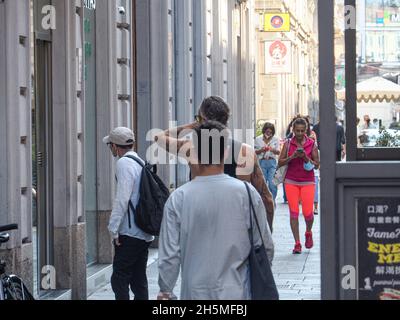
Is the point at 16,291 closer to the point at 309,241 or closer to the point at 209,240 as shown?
the point at 209,240

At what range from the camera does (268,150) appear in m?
22.1

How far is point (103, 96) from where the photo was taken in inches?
539

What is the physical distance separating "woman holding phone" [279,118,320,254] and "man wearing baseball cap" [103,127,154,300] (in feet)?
19.1

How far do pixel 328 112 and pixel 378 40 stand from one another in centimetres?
56

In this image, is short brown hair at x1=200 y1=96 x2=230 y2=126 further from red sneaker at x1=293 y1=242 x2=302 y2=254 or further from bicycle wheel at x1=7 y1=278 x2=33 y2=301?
red sneaker at x1=293 y1=242 x2=302 y2=254

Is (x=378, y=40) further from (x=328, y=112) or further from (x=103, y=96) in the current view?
(x=103, y=96)

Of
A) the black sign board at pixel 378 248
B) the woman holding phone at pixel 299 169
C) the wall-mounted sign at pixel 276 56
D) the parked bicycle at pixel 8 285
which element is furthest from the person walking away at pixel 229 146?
the wall-mounted sign at pixel 276 56

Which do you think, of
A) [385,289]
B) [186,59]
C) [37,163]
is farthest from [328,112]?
[186,59]

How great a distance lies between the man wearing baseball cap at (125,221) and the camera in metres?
9.62

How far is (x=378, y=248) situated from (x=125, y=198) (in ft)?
12.2

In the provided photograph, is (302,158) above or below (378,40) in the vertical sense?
below

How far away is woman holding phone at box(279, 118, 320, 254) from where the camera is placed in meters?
15.5

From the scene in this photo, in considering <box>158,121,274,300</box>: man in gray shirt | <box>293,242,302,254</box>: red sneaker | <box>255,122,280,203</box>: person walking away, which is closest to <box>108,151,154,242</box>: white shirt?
<box>158,121,274,300</box>: man in gray shirt
